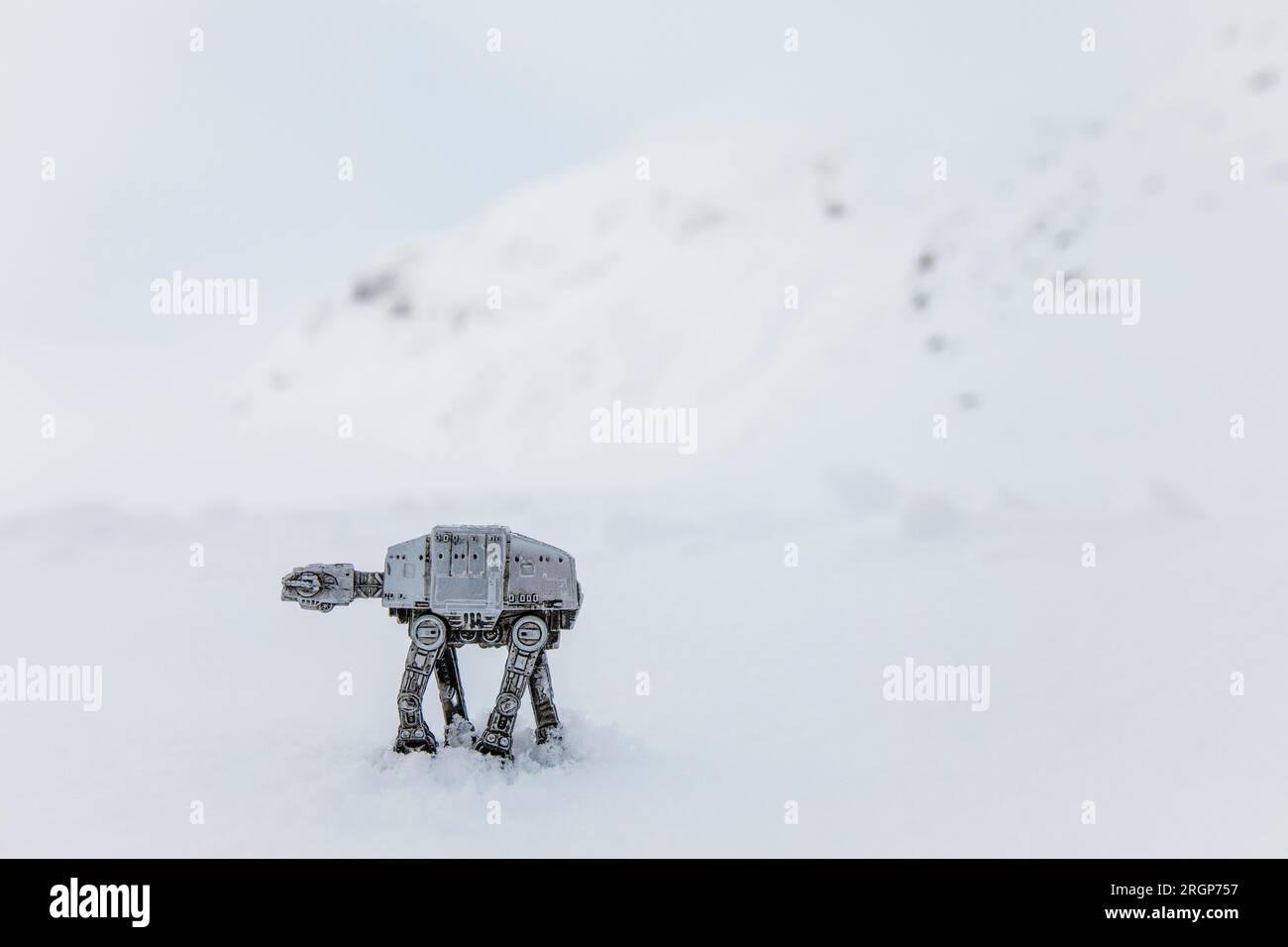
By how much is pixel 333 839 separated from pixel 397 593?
2356 mm

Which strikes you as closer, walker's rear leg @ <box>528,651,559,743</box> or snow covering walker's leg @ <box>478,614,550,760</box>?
snow covering walker's leg @ <box>478,614,550,760</box>

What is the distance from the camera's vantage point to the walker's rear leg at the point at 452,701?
38.7 feet

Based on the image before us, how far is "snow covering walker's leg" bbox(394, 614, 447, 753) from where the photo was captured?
11.3 metres

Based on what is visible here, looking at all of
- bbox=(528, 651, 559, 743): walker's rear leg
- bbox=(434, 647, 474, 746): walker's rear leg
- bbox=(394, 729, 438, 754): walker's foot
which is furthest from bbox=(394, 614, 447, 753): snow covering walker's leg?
bbox=(528, 651, 559, 743): walker's rear leg

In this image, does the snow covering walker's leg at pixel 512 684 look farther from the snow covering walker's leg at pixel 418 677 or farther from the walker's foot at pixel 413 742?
the snow covering walker's leg at pixel 418 677

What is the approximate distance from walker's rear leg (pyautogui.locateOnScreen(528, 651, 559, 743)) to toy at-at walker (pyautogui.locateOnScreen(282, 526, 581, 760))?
1.15 feet

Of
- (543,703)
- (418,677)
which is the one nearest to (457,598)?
(418,677)

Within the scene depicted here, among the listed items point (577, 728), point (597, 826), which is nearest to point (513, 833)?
point (597, 826)

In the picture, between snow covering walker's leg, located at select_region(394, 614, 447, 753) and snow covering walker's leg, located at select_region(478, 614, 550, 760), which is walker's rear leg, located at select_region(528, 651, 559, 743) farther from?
snow covering walker's leg, located at select_region(394, 614, 447, 753)

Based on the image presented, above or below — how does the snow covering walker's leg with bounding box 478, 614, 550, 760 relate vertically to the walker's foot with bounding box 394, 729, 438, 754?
above

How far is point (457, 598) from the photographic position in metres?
11.3

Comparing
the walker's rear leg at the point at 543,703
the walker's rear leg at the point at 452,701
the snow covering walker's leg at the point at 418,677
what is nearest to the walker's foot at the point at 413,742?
the snow covering walker's leg at the point at 418,677

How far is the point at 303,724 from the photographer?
12953 millimetres
